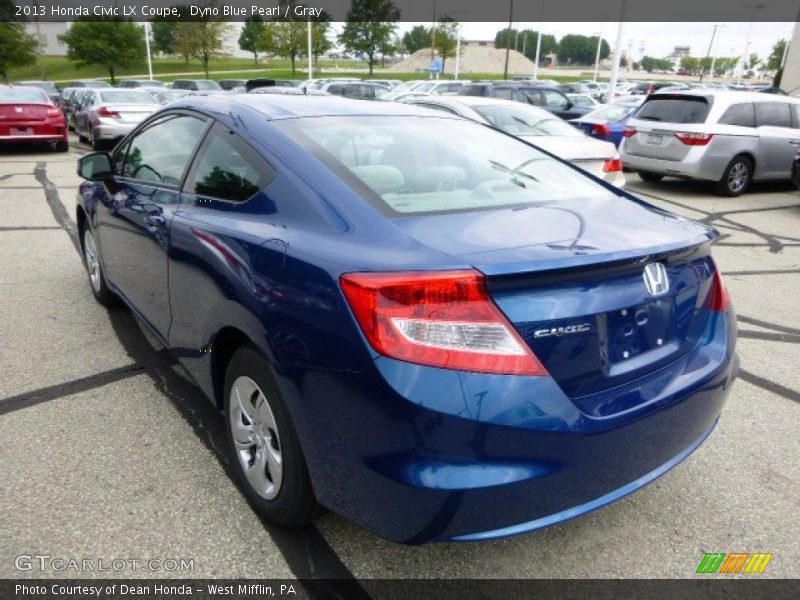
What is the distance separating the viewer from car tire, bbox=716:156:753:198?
10.4 meters

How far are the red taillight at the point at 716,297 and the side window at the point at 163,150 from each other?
7.79ft

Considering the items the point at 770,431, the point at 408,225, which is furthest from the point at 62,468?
the point at 770,431

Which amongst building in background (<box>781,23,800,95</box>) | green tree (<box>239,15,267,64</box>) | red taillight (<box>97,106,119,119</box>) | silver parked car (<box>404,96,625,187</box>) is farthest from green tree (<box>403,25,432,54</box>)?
silver parked car (<box>404,96,625,187</box>)

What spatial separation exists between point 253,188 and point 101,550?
147 cm

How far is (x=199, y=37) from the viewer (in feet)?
166

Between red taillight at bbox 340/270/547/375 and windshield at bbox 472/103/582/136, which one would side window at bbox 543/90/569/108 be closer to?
windshield at bbox 472/103/582/136

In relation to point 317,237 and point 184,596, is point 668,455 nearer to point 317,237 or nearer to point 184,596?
point 317,237

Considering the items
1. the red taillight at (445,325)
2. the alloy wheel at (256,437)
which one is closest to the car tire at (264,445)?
the alloy wheel at (256,437)

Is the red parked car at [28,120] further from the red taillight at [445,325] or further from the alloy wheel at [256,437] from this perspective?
the red taillight at [445,325]

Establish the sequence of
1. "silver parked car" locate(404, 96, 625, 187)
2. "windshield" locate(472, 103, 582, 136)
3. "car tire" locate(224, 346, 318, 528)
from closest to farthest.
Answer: "car tire" locate(224, 346, 318, 528) < "silver parked car" locate(404, 96, 625, 187) < "windshield" locate(472, 103, 582, 136)

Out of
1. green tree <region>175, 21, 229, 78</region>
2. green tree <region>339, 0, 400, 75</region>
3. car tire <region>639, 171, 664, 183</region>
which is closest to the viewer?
car tire <region>639, 171, 664, 183</region>

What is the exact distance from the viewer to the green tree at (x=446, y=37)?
6625 centimetres

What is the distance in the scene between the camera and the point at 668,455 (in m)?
2.21

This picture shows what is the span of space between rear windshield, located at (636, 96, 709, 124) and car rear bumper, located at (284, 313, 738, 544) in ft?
31.7
